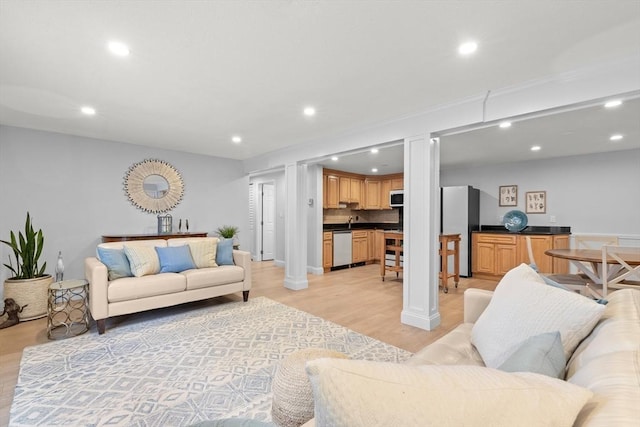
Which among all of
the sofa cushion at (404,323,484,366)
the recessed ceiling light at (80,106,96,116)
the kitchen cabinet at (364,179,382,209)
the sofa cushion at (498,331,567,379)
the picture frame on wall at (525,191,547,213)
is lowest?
the sofa cushion at (404,323,484,366)

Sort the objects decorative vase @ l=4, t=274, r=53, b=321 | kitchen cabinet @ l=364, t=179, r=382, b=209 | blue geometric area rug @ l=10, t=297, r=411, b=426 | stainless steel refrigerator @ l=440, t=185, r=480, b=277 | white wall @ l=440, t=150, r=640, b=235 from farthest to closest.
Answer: kitchen cabinet @ l=364, t=179, r=382, b=209
stainless steel refrigerator @ l=440, t=185, r=480, b=277
white wall @ l=440, t=150, r=640, b=235
decorative vase @ l=4, t=274, r=53, b=321
blue geometric area rug @ l=10, t=297, r=411, b=426

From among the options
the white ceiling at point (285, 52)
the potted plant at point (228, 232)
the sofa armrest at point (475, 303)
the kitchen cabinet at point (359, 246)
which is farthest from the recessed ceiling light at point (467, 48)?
the kitchen cabinet at point (359, 246)

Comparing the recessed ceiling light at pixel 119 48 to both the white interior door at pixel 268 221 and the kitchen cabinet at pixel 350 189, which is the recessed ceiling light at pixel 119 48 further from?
the white interior door at pixel 268 221

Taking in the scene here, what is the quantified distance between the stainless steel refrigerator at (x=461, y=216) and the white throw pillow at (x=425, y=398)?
552cm

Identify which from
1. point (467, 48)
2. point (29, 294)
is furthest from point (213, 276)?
point (467, 48)

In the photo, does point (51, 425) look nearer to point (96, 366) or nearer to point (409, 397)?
point (96, 366)

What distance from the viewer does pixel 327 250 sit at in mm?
6203

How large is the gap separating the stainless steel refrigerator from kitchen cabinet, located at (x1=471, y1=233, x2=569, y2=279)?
0.17m

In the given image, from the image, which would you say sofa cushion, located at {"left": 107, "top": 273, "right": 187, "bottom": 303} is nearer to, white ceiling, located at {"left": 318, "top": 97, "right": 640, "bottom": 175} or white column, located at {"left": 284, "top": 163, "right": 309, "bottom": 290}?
white column, located at {"left": 284, "top": 163, "right": 309, "bottom": 290}

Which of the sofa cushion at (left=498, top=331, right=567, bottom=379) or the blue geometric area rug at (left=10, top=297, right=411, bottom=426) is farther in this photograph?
the blue geometric area rug at (left=10, top=297, right=411, bottom=426)

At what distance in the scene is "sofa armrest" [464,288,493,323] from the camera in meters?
1.91

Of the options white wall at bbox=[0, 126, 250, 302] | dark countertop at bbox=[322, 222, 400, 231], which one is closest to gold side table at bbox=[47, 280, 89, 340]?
white wall at bbox=[0, 126, 250, 302]

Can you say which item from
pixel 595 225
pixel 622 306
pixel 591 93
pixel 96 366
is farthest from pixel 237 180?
pixel 595 225

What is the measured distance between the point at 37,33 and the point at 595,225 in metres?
7.15
